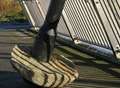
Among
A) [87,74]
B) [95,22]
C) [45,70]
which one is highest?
[45,70]

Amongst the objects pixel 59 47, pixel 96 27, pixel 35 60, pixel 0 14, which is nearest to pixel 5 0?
pixel 0 14

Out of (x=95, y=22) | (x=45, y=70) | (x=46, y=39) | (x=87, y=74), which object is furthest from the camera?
(x=95, y=22)

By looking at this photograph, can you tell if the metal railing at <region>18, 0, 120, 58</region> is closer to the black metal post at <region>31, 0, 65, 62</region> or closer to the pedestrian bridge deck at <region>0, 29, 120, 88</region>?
the pedestrian bridge deck at <region>0, 29, 120, 88</region>

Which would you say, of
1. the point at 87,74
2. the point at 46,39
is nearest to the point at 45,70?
the point at 46,39

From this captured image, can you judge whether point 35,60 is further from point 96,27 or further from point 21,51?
point 96,27

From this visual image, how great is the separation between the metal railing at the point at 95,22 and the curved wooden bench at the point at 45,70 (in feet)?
5.60

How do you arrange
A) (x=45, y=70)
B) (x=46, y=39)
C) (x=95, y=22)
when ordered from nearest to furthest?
(x=45, y=70) < (x=46, y=39) < (x=95, y=22)

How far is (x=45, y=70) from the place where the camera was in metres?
7.64

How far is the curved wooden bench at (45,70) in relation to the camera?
7.37 m

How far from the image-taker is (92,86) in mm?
8109

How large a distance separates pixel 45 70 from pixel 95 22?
4.25 meters

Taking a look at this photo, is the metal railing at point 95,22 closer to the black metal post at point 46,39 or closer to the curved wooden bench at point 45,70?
the curved wooden bench at point 45,70

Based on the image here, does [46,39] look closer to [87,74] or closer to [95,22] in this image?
[87,74]

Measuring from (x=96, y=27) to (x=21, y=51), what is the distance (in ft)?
11.2
